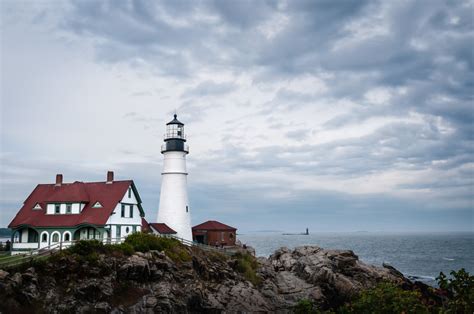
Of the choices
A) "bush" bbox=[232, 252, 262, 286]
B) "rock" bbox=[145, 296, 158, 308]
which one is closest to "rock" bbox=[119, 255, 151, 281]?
"rock" bbox=[145, 296, 158, 308]

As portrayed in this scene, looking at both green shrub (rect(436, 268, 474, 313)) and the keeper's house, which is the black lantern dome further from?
green shrub (rect(436, 268, 474, 313))

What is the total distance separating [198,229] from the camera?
48.2m

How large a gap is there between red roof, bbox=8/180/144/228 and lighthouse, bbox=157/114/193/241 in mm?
4121

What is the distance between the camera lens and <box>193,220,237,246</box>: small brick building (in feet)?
156

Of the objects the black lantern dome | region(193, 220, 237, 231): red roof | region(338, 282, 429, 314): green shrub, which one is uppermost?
the black lantern dome

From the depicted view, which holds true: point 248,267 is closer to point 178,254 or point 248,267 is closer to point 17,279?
point 178,254

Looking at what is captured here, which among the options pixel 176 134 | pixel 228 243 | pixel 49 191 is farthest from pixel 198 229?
pixel 49 191

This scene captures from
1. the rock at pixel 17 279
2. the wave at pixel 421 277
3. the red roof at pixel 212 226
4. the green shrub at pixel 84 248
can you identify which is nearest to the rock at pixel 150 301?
the green shrub at pixel 84 248

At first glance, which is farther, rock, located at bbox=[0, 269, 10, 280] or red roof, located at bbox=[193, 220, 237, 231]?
red roof, located at bbox=[193, 220, 237, 231]

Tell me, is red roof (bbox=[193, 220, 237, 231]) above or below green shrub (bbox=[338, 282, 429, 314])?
above

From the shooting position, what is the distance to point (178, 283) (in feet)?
95.2

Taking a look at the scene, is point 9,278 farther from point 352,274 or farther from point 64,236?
point 352,274

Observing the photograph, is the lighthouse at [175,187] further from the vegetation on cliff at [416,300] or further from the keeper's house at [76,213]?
the vegetation on cliff at [416,300]

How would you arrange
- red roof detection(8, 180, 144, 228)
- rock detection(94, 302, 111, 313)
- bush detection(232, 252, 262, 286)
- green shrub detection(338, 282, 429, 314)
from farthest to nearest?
1. red roof detection(8, 180, 144, 228)
2. bush detection(232, 252, 262, 286)
3. rock detection(94, 302, 111, 313)
4. green shrub detection(338, 282, 429, 314)
